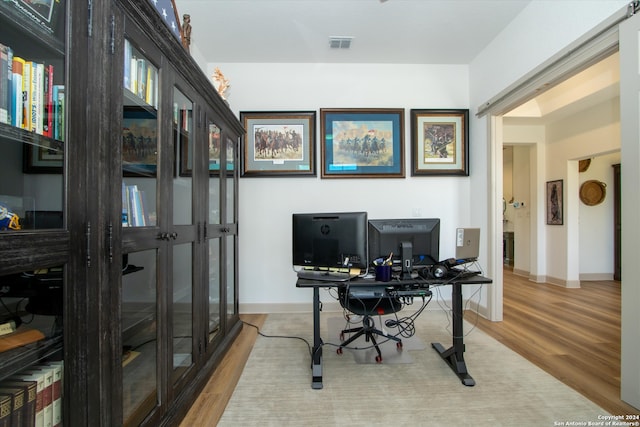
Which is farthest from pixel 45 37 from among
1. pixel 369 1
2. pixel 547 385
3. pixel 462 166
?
pixel 462 166

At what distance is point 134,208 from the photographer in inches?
51.5

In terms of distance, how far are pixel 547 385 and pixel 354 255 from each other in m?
1.62

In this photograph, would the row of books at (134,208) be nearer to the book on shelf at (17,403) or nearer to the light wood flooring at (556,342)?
the book on shelf at (17,403)

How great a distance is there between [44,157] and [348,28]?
283cm

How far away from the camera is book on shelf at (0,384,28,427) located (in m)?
0.85

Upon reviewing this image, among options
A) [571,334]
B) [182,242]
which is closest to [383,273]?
[182,242]

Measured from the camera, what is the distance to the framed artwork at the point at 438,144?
3.38 metres

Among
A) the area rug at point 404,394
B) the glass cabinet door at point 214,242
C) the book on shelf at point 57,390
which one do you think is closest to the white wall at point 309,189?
the glass cabinet door at point 214,242

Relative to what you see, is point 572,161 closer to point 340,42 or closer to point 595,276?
point 595,276

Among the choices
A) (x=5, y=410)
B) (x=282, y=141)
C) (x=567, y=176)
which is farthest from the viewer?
(x=567, y=176)

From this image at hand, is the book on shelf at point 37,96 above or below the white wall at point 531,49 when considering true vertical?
below

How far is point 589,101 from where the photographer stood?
159 inches

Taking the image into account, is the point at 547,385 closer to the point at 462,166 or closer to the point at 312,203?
the point at 462,166

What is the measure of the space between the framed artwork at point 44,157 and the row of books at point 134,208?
28cm
